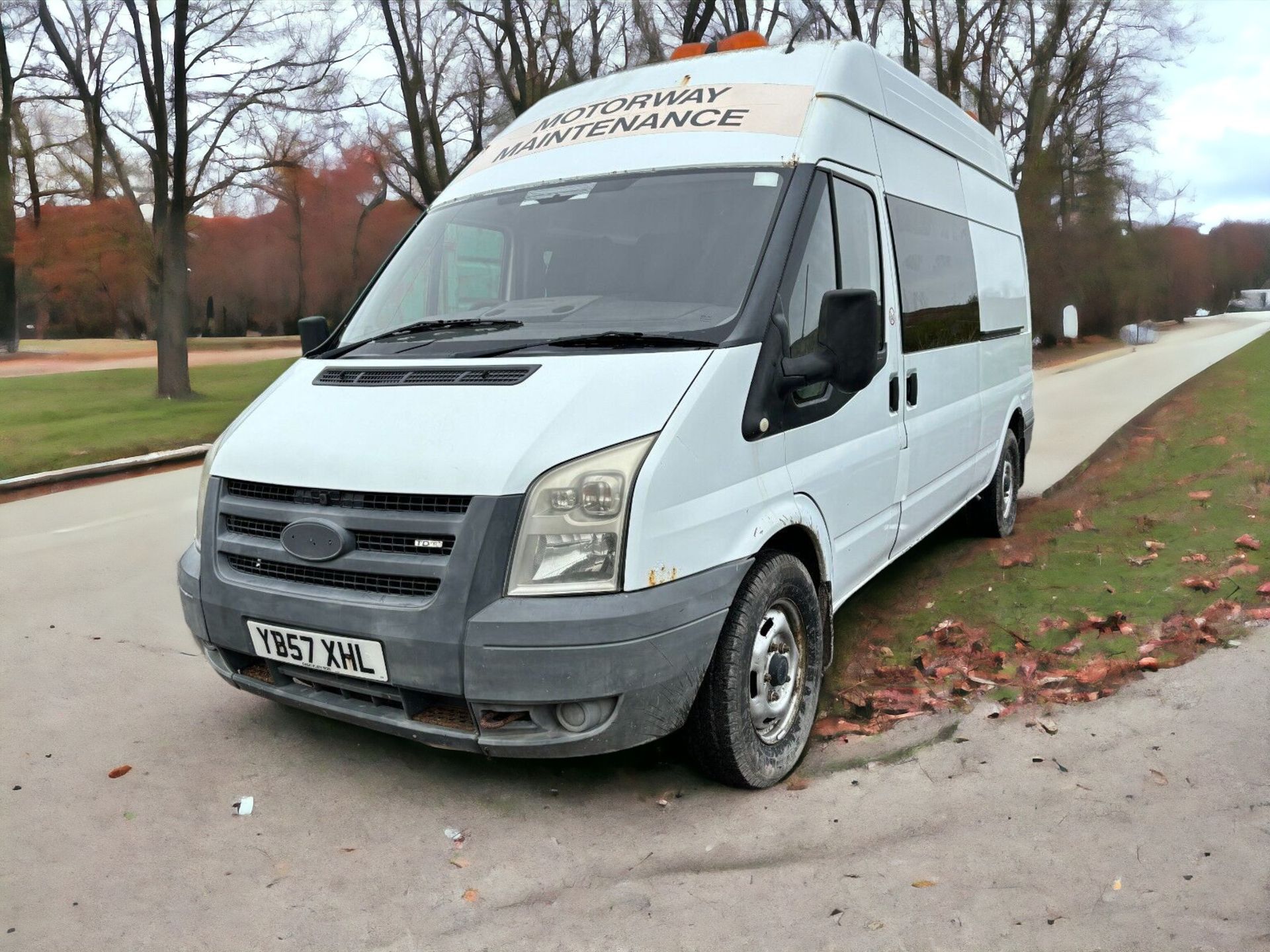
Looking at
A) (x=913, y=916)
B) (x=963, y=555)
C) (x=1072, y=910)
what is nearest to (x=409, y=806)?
(x=913, y=916)

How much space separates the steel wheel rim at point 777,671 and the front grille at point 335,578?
112cm

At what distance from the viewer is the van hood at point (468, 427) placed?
10.5 ft

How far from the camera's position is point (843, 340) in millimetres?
3730

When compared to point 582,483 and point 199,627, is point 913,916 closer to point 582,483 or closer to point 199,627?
point 582,483

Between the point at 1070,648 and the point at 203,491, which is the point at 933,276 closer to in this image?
the point at 1070,648

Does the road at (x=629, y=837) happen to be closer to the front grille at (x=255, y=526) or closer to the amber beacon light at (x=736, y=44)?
the front grille at (x=255, y=526)

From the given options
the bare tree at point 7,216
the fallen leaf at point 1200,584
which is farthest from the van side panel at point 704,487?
the bare tree at point 7,216

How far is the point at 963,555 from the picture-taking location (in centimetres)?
688

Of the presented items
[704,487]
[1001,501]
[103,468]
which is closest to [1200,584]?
[1001,501]

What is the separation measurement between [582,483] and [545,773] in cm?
125

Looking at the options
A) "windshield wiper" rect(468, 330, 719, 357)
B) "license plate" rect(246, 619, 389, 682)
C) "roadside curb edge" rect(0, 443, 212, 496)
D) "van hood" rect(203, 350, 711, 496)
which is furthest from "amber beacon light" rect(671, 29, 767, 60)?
"roadside curb edge" rect(0, 443, 212, 496)

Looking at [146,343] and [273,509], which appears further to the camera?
[146,343]

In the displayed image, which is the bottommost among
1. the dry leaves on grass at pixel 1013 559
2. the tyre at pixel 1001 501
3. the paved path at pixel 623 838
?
the paved path at pixel 623 838

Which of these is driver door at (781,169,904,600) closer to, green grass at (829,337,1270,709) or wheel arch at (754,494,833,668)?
wheel arch at (754,494,833,668)
